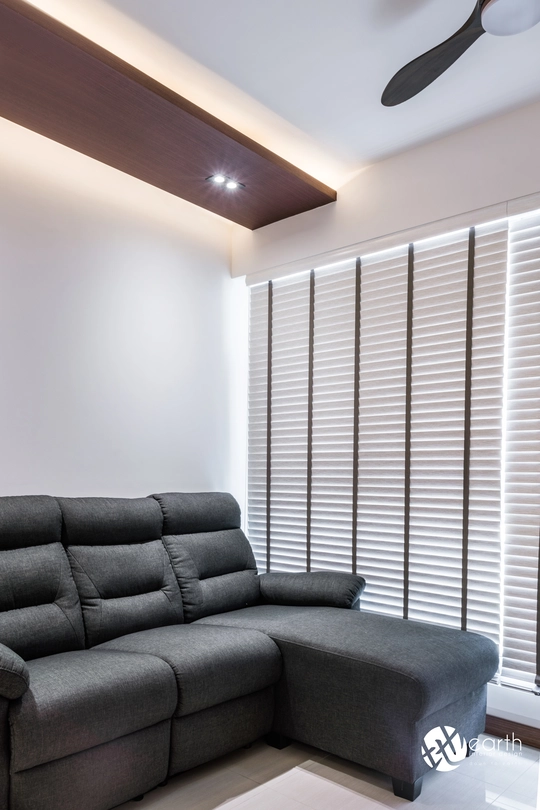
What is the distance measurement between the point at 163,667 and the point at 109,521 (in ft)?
2.88

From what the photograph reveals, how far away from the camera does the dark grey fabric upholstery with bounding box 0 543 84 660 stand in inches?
96.3

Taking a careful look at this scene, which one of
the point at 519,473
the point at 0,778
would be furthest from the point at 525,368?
the point at 0,778

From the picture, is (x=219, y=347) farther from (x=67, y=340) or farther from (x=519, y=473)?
(x=519, y=473)

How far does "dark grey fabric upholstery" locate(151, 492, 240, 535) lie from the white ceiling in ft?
6.72

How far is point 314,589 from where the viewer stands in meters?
3.33

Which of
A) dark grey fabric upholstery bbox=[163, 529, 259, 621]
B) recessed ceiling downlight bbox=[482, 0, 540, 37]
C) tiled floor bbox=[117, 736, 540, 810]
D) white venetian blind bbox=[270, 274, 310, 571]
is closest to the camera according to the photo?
recessed ceiling downlight bbox=[482, 0, 540, 37]

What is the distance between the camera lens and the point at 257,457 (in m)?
4.16

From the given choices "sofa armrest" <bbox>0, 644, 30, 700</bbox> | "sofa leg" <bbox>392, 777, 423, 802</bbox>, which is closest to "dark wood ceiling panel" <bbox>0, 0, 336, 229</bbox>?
"sofa armrest" <bbox>0, 644, 30, 700</bbox>

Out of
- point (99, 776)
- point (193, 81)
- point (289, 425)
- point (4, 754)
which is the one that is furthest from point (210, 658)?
point (193, 81)

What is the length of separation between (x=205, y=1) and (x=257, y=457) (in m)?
2.59

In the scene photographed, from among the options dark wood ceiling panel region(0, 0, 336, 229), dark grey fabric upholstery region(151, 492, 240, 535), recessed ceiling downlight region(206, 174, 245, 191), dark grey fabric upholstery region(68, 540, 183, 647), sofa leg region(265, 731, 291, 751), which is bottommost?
sofa leg region(265, 731, 291, 751)

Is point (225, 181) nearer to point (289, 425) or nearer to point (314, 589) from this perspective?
point (289, 425)

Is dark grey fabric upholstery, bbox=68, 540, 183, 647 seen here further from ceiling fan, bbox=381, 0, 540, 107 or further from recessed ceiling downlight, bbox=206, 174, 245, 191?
ceiling fan, bbox=381, 0, 540, 107

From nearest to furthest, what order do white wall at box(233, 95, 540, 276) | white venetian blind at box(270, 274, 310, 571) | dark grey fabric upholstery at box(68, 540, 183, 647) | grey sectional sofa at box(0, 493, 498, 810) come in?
grey sectional sofa at box(0, 493, 498, 810) → dark grey fabric upholstery at box(68, 540, 183, 647) → white wall at box(233, 95, 540, 276) → white venetian blind at box(270, 274, 310, 571)
